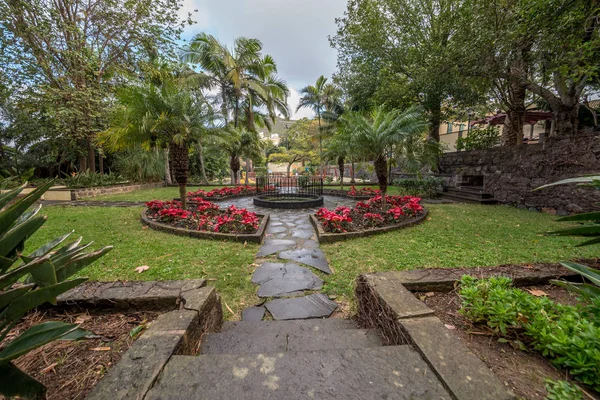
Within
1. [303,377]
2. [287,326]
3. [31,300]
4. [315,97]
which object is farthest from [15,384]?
[315,97]

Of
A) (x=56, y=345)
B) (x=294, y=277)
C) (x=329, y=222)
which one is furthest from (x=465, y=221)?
(x=56, y=345)

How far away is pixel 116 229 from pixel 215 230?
2.02 metres

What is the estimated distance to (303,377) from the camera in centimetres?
100

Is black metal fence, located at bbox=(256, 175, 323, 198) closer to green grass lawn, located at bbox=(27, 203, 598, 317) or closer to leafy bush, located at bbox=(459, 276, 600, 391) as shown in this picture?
green grass lawn, located at bbox=(27, 203, 598, 317)

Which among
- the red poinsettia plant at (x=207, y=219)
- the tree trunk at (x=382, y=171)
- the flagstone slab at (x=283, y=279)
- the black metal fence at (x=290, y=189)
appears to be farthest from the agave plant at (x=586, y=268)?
the black metal fence at (x=290, y=189)

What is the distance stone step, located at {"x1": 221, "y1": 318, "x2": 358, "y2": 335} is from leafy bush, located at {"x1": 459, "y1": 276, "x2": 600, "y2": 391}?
34.9 inches

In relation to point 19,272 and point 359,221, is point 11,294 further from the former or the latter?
point 359,221

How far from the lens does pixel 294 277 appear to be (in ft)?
9.46

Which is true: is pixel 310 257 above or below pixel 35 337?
below

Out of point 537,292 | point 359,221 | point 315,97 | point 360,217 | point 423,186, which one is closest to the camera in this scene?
point 537,292

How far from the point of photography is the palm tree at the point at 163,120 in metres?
5.04

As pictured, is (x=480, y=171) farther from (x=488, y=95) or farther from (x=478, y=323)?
(x=478, y=323)

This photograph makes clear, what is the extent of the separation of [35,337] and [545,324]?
204 cm

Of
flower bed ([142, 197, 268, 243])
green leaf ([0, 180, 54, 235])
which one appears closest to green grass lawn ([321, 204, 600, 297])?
flower bed ([142, 197, 268, 243])
